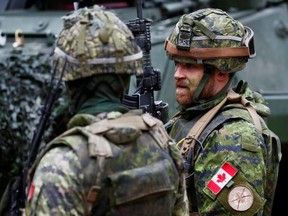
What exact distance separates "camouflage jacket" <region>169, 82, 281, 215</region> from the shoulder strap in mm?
24

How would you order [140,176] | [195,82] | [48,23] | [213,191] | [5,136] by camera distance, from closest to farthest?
1. [140,176]
2. [213,191]
3. [195,82]
4. [5,136]
5. [48,23]

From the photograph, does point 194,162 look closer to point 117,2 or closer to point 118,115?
point 118,115

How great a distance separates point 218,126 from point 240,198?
384 millimetres

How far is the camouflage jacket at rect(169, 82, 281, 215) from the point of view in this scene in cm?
453

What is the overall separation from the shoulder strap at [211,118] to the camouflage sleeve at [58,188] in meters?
1.53

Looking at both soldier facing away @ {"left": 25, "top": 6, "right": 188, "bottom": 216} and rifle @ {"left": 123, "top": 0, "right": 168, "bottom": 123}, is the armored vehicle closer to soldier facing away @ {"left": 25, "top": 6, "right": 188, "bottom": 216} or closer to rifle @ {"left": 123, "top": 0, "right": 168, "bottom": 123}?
rifle @ {"left": 123, "top": 0, "right": 168, "bottom": 123}

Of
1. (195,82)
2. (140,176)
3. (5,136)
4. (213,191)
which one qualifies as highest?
(140,176)

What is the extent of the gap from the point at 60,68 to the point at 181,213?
0.76 m

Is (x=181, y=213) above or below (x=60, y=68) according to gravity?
below

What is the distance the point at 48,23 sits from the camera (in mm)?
8477

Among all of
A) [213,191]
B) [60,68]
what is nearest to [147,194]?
[60,68]

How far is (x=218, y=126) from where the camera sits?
4703mm

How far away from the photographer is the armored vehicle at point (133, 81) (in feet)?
24.8

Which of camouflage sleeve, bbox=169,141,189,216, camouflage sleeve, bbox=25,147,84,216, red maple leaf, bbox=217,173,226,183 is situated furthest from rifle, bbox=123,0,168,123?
camouflage sleeve, bbox=25,147,84,216
